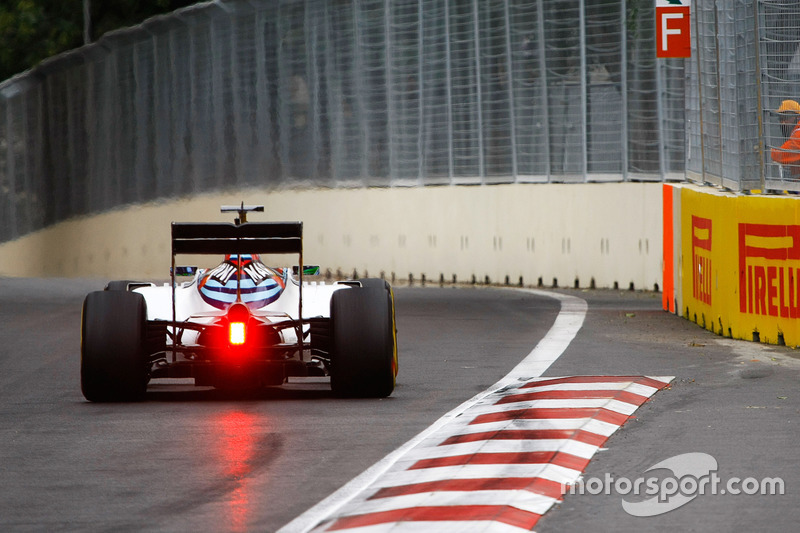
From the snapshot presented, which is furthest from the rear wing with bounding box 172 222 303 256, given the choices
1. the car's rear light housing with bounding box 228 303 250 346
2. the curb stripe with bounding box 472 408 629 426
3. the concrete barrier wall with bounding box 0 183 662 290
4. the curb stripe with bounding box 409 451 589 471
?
the concrete barrier wall with bounding box 0 183 662 290

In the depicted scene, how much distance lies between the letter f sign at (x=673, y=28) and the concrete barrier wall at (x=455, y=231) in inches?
153

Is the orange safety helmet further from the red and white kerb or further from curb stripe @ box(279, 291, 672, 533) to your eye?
the red and white kerb

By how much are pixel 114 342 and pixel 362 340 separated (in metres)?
1.57

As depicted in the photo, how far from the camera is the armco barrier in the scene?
14.5 m

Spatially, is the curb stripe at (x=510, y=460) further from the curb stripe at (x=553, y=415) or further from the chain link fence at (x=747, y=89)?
the chain link fence at (x=747, y=89)

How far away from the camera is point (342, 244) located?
1257 inches

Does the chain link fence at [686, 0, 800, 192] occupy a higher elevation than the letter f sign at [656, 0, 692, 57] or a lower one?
lower

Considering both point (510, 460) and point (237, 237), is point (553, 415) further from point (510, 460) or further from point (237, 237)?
point (237, 237)

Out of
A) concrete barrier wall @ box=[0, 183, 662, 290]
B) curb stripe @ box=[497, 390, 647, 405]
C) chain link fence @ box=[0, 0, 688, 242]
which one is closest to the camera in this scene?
curb stripe @ box=[497, 390, 647, 405]

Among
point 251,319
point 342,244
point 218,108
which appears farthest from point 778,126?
point 218,108

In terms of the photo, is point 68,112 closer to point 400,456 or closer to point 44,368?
point 44,368

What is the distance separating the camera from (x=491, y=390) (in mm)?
12133

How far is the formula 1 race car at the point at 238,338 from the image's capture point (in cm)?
1149

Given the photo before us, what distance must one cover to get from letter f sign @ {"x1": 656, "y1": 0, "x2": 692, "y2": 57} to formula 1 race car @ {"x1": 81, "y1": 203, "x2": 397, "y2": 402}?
33.9 ft
